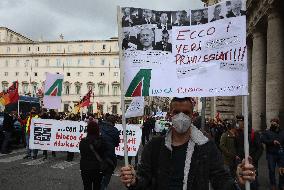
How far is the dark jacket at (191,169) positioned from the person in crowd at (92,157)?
409 cm

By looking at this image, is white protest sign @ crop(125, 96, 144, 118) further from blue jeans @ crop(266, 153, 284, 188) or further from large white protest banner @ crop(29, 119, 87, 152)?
large white protest banner @ crop(29, 119, 87, 152)

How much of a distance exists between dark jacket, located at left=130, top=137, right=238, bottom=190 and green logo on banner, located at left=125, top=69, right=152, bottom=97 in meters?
0.82

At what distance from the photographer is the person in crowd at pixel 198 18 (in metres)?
4.52

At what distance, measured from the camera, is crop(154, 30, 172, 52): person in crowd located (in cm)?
462

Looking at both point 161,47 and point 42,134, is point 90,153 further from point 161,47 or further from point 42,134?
point 42,134

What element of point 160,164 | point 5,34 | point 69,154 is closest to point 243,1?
point 160,164

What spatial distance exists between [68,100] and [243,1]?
109 meters

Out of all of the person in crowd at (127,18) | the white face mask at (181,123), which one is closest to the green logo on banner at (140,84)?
the person in crowd at (127,18)

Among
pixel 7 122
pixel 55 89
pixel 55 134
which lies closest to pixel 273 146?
pixel 55 134

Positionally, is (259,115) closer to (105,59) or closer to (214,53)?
(214,53)

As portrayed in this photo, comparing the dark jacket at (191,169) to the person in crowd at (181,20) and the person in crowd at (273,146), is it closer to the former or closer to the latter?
the person in crowd at (181,20)

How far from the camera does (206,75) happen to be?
175 inches

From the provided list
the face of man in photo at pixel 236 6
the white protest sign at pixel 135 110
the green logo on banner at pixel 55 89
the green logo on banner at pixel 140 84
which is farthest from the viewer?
the green logo on banner at pixel 55 89

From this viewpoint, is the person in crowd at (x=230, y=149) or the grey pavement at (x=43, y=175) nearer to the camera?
the person in crowd at (x=230, y=149)
